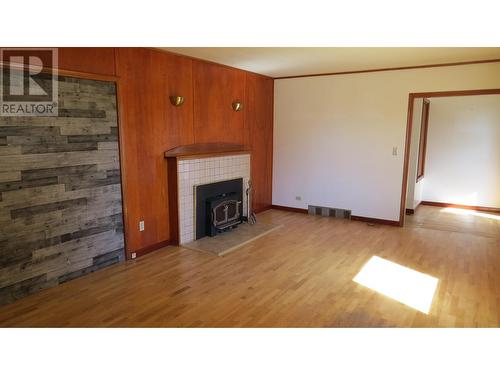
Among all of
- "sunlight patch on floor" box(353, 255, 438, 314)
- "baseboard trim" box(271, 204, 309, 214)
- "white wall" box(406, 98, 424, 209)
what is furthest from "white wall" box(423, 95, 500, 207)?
"sunlight patch on floor" box(353, 255, 438, 314)

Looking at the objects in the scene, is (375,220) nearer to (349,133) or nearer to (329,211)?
(329,211)

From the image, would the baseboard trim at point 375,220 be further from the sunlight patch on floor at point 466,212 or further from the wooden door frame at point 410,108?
the sunlight patch on floor at point 466,212

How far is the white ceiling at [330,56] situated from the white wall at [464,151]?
2.29 m

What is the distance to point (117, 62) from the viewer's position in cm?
345

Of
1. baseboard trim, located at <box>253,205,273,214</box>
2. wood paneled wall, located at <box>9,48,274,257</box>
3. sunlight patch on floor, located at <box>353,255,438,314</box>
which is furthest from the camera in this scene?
baseboard trim, located at <box>253,205,273,214</box>

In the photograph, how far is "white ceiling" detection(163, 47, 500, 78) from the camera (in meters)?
3.73

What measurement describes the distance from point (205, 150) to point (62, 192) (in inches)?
72.7

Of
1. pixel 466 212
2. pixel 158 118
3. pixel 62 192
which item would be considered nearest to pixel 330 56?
pixel 158 118

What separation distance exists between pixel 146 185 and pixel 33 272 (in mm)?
1377

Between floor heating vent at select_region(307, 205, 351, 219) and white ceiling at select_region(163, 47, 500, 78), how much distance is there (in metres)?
2.14

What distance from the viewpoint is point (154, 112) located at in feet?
12.8

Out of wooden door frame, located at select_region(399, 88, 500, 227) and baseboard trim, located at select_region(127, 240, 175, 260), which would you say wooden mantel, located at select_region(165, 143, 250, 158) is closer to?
baseboard trim, located at select_region(127, 240, 175, 260)

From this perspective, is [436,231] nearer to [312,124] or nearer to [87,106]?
[312,124]
